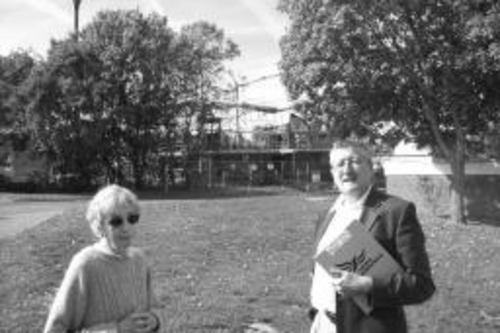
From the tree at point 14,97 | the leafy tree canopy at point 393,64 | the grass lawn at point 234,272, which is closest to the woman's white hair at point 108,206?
the grass lawn at point 234,272

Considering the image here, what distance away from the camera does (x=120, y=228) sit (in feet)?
12.7

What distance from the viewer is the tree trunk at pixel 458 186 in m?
24.6

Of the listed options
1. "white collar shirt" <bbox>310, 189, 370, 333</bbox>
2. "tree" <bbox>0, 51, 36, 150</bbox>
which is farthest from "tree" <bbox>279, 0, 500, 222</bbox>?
"tree" <bbox>0, 51, 36, 150</bbox>

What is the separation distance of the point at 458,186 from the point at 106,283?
22.2 metres

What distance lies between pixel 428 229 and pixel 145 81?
2980 cm

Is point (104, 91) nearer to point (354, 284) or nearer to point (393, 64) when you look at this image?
point (393, 64)

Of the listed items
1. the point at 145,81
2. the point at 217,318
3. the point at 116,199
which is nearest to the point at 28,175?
the point at 145,81

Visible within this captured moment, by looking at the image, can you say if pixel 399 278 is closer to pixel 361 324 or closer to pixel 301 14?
pixel 361 324

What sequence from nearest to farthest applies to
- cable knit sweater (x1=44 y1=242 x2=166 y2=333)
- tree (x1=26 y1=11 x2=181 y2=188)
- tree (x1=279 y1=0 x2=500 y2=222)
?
cable knit sweater (x1=44 y1=242 x2=166 y2=333) → tree (x1=279 y1=0 x2=500 y2=222) → tree (x1=26 y1=11 x2=181 y2=188)

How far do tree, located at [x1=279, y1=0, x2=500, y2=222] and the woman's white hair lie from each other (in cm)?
1851

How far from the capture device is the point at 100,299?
3830 mm

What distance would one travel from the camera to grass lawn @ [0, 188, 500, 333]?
8.96 m

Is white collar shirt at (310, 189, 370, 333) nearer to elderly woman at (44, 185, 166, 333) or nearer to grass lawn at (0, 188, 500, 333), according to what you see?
elderly woman at (44, 185, 166, 333)

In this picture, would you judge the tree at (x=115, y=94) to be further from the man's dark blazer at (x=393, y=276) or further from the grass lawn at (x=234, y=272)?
the man's dark blazer at (x=393, y=276)
